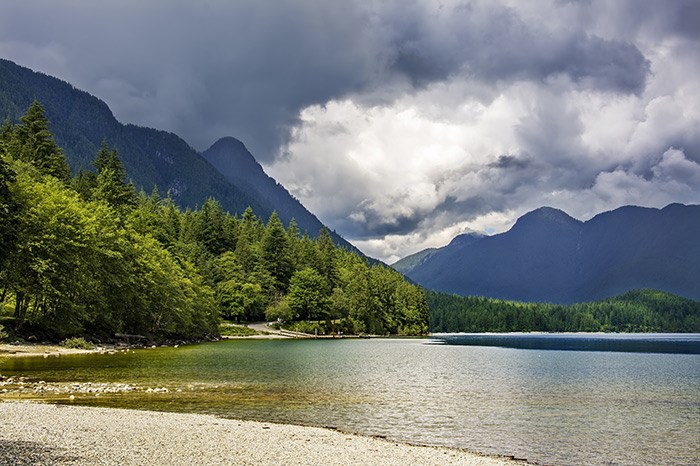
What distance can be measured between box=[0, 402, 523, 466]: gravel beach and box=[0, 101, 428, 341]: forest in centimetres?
2100

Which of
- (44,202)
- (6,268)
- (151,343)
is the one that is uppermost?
(44,202)

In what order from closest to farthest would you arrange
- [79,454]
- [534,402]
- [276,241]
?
1. [79,454]
2. [534,402]
3. [276,241]

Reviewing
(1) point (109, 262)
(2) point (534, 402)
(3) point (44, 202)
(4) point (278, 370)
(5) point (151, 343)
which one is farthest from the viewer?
(5) point (151, 343)

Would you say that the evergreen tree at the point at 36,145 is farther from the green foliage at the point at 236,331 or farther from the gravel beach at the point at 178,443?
the gravel beach at the point at 178,443

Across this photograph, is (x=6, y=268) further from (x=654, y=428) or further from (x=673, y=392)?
(x=673, y=392)

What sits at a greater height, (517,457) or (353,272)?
(353,272)

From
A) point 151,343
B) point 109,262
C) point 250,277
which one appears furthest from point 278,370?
point 250,277

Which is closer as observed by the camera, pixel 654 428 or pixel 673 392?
pixel 654 428

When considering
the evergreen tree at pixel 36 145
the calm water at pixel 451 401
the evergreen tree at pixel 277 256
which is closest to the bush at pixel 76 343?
the calm water at pixel 451 401

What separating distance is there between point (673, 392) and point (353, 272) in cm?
15487

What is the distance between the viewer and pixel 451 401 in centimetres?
3553

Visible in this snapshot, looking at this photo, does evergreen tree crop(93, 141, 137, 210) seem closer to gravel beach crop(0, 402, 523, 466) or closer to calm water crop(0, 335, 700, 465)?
calm water crop(0, 335, 700, 465)

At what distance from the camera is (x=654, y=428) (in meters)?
27.9

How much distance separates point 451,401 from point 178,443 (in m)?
21.1
